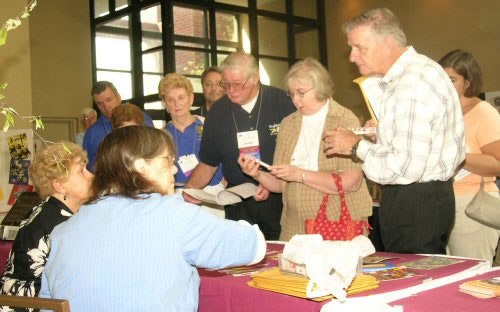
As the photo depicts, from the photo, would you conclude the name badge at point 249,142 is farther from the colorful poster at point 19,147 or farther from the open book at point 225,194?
the colorful poster at point 19,147

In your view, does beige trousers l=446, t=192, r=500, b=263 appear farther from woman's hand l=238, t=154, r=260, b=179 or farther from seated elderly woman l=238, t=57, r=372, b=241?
woman's hand l=238, t=154, r=260, b=179

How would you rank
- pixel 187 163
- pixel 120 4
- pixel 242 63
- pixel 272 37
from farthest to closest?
pixel 272 37
pixel 120 4
pixel 187 163
pixel 242 63

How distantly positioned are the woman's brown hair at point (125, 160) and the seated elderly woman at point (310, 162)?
1202 millimetres

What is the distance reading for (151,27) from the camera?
31.6ft

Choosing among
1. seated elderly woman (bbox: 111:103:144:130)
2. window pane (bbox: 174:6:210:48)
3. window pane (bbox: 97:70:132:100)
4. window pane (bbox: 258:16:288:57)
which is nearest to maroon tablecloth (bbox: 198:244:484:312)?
seated elderly woman (bbox: 111:103:144:130)

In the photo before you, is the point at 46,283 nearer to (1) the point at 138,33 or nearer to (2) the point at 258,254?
(2) the point at 258,254

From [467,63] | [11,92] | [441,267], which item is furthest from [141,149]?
[11,92]

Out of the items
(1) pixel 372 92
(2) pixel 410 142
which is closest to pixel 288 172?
(1) pixel 372 92

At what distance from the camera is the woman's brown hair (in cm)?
150

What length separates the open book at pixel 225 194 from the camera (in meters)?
2.79

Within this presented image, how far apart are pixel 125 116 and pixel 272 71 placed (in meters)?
7.31

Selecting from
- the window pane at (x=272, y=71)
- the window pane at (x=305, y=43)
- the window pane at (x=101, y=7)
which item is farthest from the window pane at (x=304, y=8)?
the window pane at (x=101, y=7)

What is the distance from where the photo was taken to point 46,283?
1650 mm

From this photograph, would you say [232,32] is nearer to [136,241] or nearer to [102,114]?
[102,114]
